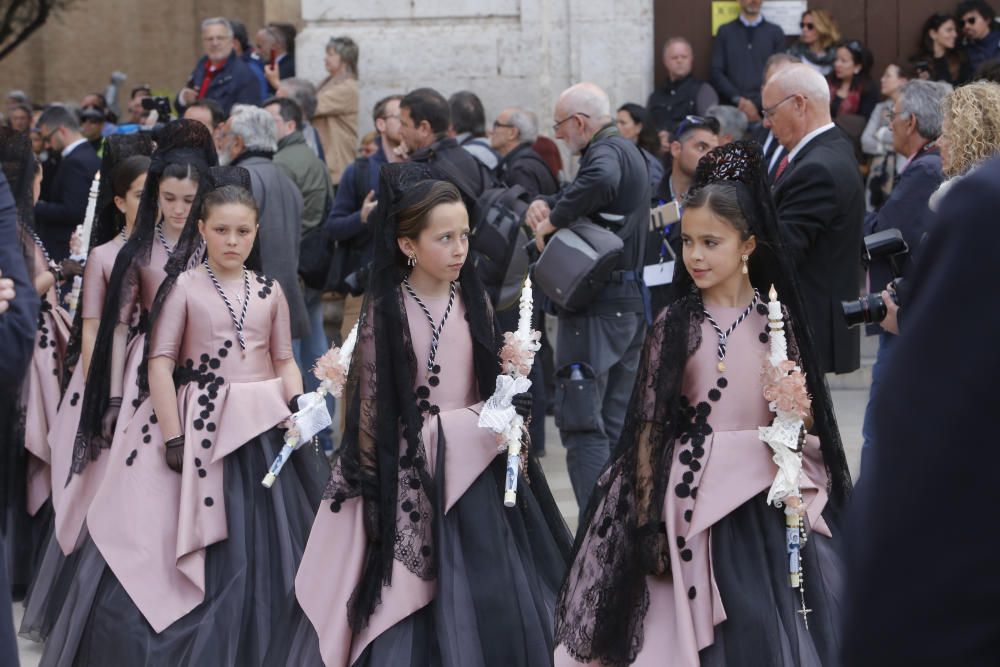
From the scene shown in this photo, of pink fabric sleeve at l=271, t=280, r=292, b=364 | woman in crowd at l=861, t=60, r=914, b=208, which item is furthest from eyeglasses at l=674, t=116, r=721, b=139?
pink fabric sleeve at l=271, t=280, r=292, b=364

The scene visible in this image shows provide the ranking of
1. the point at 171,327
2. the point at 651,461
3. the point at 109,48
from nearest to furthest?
the point at 651,461, the point at 171,327, the point at 109,48

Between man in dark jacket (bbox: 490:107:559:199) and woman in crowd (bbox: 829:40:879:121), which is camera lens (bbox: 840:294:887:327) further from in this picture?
woman in crowd (bbox: 829:40:879:121)

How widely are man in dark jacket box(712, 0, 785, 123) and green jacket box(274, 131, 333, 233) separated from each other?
11.0 ft

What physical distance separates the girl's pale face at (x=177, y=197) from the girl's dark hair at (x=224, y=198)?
0.40 meters

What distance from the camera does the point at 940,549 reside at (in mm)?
1352

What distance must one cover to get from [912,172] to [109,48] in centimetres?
1662

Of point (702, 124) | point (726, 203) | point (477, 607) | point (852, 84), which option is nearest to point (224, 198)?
point (477, 607)

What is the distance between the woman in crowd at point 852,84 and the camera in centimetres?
1034

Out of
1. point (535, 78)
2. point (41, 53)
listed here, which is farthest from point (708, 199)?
point (41, 53)

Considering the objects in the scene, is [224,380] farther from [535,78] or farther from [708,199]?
[535,78]

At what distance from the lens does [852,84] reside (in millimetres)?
10461

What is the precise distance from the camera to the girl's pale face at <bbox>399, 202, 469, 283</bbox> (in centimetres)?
486

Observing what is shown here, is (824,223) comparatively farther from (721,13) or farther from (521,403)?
(721,13)

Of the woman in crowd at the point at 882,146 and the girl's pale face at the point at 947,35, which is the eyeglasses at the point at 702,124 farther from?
the girl's pale face at the point at 947,35
